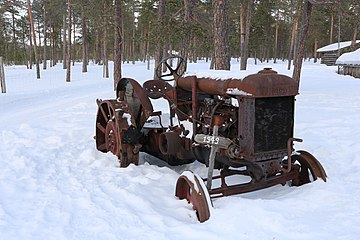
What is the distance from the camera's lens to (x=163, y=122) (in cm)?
557

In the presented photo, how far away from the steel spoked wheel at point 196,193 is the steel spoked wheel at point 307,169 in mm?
1383

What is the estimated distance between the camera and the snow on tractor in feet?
12.4

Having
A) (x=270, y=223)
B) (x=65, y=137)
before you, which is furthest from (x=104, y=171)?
(x=270, y=223)

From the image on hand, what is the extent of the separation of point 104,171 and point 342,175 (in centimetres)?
313

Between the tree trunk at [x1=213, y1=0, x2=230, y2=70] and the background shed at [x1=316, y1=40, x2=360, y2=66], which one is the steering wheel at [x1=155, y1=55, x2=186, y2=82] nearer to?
the tree trunk at [x1=213, y1=0, x2=230, y2=70]

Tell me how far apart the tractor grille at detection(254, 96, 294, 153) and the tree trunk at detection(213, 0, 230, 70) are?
460 centimetres

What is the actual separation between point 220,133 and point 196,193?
35.7 inches

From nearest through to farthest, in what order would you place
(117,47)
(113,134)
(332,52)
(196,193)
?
(196,193)
(113,134)
(117,47)
(332,52)

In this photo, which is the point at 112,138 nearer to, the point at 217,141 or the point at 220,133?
the point at 220,133

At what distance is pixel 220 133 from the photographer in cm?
424

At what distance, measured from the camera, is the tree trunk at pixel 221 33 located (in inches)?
323

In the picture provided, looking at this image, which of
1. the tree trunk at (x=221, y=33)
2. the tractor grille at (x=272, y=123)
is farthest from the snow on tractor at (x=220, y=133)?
the tree trunk at (x=221, y=33)

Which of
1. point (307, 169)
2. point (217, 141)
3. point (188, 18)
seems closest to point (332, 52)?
point (188, 18)

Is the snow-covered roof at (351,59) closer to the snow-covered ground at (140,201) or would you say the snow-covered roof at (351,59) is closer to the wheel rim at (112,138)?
the snow-covered ground at (140,201)
